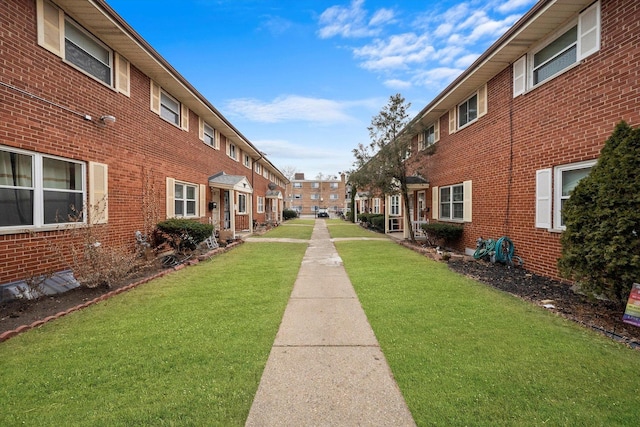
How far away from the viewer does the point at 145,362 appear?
3064 millimetres

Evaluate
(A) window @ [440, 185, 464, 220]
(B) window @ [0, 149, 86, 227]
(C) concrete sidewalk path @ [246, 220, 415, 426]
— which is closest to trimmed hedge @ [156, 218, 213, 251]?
(B) window @ [0, 149, 86, 227]

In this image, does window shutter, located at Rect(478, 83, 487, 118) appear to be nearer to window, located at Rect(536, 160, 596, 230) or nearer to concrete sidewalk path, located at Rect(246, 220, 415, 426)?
window, located at Rect(536, 160, 596, 230)

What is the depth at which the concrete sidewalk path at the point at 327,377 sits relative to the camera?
2.29m

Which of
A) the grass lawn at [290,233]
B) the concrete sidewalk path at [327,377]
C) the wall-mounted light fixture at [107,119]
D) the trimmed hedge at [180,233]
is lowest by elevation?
the grass lawn at [290,233]

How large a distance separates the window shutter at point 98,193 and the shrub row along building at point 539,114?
1033 cm

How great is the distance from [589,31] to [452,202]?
677 cm

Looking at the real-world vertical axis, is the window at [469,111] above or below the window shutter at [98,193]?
above

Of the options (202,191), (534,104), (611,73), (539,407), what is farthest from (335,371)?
(202,191)

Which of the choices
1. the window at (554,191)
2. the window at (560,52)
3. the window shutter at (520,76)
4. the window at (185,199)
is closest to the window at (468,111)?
the window shutter at (520,76)

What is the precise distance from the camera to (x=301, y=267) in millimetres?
8234

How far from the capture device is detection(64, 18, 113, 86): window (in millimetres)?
6188

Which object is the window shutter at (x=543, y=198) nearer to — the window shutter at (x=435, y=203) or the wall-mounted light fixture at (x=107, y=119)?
the window shutter at (x=435, y=203)

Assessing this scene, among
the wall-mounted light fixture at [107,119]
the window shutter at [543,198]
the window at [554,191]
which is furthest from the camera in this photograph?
the wall-mounted light fixture at [107,119]

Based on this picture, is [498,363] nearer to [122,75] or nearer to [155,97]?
[122,75]
